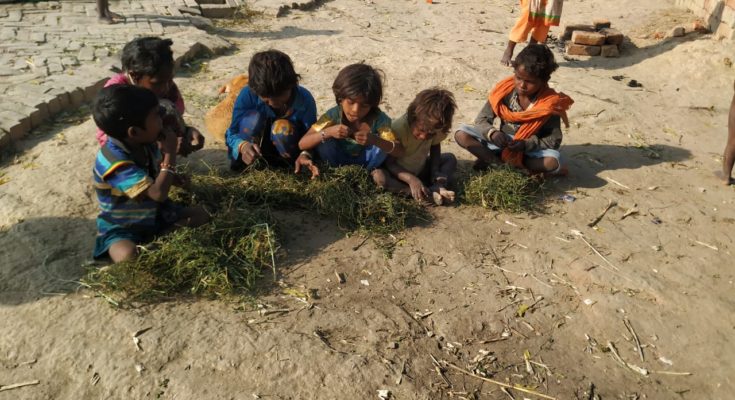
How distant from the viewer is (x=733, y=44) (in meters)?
7.17

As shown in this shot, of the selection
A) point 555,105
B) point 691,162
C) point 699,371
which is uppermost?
point 555,105

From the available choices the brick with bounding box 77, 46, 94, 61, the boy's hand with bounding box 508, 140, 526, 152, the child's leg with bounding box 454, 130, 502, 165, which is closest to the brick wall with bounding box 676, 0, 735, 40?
the boy's hand with bounding box 508, 140, 526, 152

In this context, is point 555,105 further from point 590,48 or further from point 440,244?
point 590,48

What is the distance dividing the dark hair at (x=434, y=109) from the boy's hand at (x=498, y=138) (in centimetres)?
61

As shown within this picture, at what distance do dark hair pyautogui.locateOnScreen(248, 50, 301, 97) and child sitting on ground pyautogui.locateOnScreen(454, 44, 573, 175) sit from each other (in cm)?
153

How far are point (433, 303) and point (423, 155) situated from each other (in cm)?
139

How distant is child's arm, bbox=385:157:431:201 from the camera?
13.7 ft

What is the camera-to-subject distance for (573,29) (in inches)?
333

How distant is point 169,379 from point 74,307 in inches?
30.4

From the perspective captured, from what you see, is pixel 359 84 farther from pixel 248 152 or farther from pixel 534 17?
pixel 534 17

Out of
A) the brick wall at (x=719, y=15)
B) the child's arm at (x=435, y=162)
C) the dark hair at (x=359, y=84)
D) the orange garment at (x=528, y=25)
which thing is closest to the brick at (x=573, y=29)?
the orange garment at (x=528, y=25)

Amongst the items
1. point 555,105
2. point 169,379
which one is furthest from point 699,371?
point 169,379

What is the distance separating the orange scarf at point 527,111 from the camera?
4555 millimetres

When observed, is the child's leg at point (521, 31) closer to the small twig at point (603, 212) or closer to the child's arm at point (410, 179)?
the small twig at point (603, 212)
